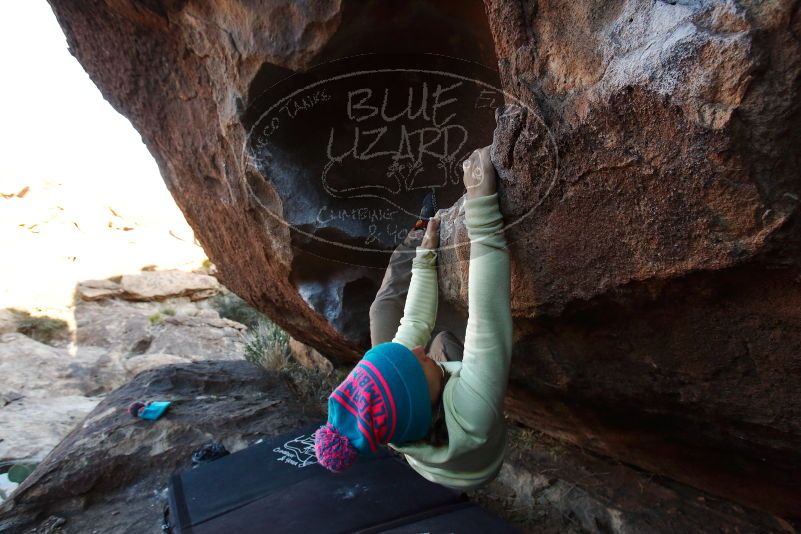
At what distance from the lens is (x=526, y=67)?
4.79 feet

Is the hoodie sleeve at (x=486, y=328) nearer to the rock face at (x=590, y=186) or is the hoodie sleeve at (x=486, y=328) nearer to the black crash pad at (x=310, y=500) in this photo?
the rock face at (x=590, y=186)

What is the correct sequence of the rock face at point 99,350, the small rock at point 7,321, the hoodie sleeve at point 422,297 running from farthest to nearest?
the small rock at point 7,321 → the rock face at point 99,350 → the hoodie sleeve at point 422,297

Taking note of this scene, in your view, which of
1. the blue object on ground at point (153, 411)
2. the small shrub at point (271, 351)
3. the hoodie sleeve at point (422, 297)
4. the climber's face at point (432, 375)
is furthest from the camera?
the small shrub at point (271, 351)

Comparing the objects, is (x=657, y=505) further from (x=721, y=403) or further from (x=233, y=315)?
(x=233, y=315)

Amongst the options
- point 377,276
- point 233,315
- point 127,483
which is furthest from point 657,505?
point 233,315

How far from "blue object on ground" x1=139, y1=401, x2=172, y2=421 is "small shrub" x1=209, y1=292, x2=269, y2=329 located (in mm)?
7381

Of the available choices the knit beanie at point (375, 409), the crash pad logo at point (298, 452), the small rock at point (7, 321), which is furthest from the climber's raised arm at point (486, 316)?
the small rock at point (7, 321)

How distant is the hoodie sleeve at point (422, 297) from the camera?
6.72 ft

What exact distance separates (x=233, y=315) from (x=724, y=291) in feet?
38.4

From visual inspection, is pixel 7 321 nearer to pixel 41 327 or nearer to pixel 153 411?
pixel 41 327

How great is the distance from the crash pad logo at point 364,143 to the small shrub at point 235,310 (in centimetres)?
873

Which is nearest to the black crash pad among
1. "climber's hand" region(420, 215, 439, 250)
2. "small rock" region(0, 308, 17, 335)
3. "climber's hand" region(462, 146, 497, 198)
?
"climber's hand" region(420, 215, 439, 250)

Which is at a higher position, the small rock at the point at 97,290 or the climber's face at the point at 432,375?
the small rock at the point at 97,290

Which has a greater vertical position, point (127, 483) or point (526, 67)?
point (526, 67)
